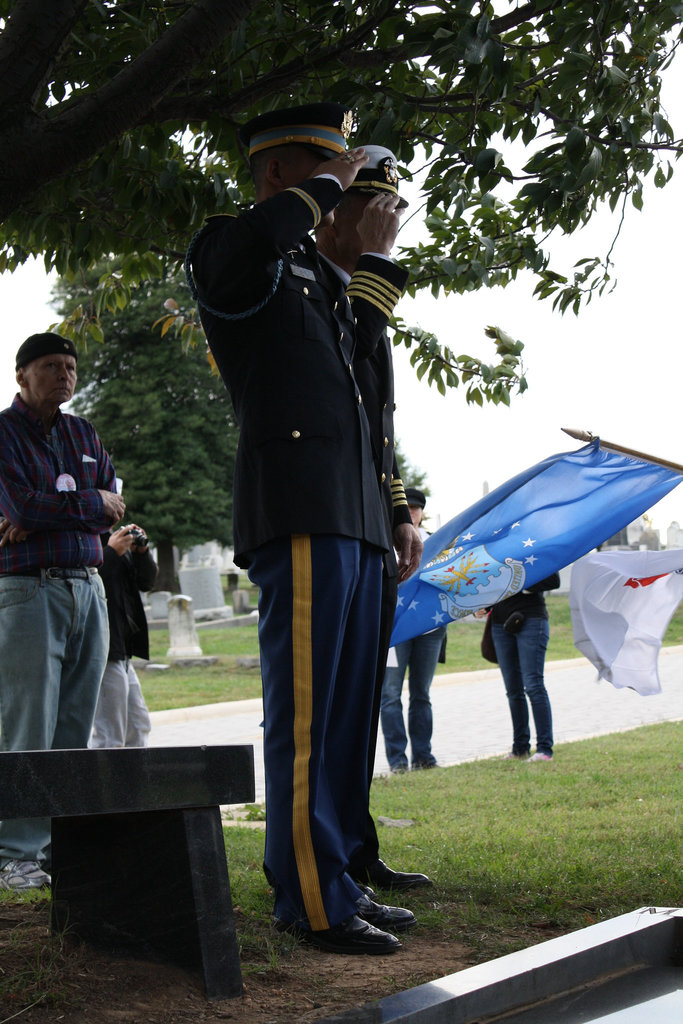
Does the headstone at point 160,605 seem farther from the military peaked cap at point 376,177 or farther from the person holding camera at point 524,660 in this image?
the military peaked cap at point 376,177

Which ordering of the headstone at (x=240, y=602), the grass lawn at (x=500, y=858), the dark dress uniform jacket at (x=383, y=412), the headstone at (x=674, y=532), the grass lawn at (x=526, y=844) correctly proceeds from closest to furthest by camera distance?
the grass lawn at (x=500, y=858), the grass lawn at (x=526, y=844), the dark dress uniform jacket at (x=383, y=412), the headstone at (x=674, y=532), the headstone at (x=240, y=602)

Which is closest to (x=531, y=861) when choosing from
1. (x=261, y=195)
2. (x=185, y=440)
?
(x=261, y=195)

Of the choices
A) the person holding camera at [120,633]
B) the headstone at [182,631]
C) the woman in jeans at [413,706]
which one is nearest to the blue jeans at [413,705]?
the woman in jeans at [413,706]

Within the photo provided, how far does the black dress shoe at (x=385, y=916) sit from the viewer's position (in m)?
3.56

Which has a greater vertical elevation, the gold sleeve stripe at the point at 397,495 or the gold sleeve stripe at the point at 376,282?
the gold sleeve stripe at the point at 376,282

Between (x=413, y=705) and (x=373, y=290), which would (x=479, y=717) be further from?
(x=373, y=290)

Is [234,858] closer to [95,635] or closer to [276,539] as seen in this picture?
[95,635]

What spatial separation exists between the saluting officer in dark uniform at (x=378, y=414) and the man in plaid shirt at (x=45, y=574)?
135cm

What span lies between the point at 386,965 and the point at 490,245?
3.50 meters

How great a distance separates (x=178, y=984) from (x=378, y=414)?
1.98m

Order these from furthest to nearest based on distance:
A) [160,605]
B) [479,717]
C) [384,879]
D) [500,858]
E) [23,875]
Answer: [160,605] < [479,717] < [500,858] < [23,875] < [384,879]

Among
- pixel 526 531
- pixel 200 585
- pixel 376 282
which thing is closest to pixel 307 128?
pixel 376 282

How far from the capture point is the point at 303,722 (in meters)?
3.42

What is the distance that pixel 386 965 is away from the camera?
3174 millimetres
